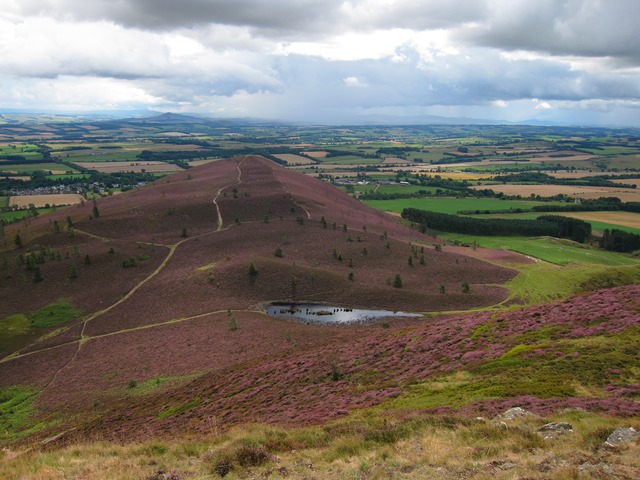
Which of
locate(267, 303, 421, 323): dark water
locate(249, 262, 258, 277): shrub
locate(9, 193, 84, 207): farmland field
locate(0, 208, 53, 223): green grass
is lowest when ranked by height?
locate(267, 303, 421, 323): dark water

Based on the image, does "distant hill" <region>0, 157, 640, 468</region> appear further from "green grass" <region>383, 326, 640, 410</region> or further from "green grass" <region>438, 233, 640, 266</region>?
"green grass" <region>438, 233, 640, 266</region>

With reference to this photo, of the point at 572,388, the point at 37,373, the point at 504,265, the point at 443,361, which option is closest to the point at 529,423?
the point at 572,388

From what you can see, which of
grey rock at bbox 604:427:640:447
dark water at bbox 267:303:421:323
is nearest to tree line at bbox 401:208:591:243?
dark water at bbox 267:303:421:323

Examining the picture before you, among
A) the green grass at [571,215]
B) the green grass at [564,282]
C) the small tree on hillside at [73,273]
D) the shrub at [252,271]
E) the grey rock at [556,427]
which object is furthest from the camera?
the green grass at [571,215]

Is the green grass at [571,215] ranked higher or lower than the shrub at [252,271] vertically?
higher

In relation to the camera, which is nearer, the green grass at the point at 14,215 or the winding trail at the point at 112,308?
the winding trail at the point at 112,308

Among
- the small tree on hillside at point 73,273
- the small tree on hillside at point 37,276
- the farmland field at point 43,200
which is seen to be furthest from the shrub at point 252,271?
the farmland field at point 43,200

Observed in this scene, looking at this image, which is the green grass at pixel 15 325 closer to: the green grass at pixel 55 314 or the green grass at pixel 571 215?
the green grass at pixel 55 314

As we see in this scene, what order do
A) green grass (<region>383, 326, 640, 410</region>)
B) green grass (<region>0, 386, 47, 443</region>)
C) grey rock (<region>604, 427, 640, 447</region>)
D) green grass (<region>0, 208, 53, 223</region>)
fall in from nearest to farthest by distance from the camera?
1. grey rock (<region>604, 427, 640, 447</region>)
2. green grass (<region>383, 326, 640, 410</region>)
3. green grass (<region>0, 386, 47, 443</region>)
4. green grass (<region>0, 208, 53, 223</region>)

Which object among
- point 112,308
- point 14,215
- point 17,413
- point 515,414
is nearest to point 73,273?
point 112,308
